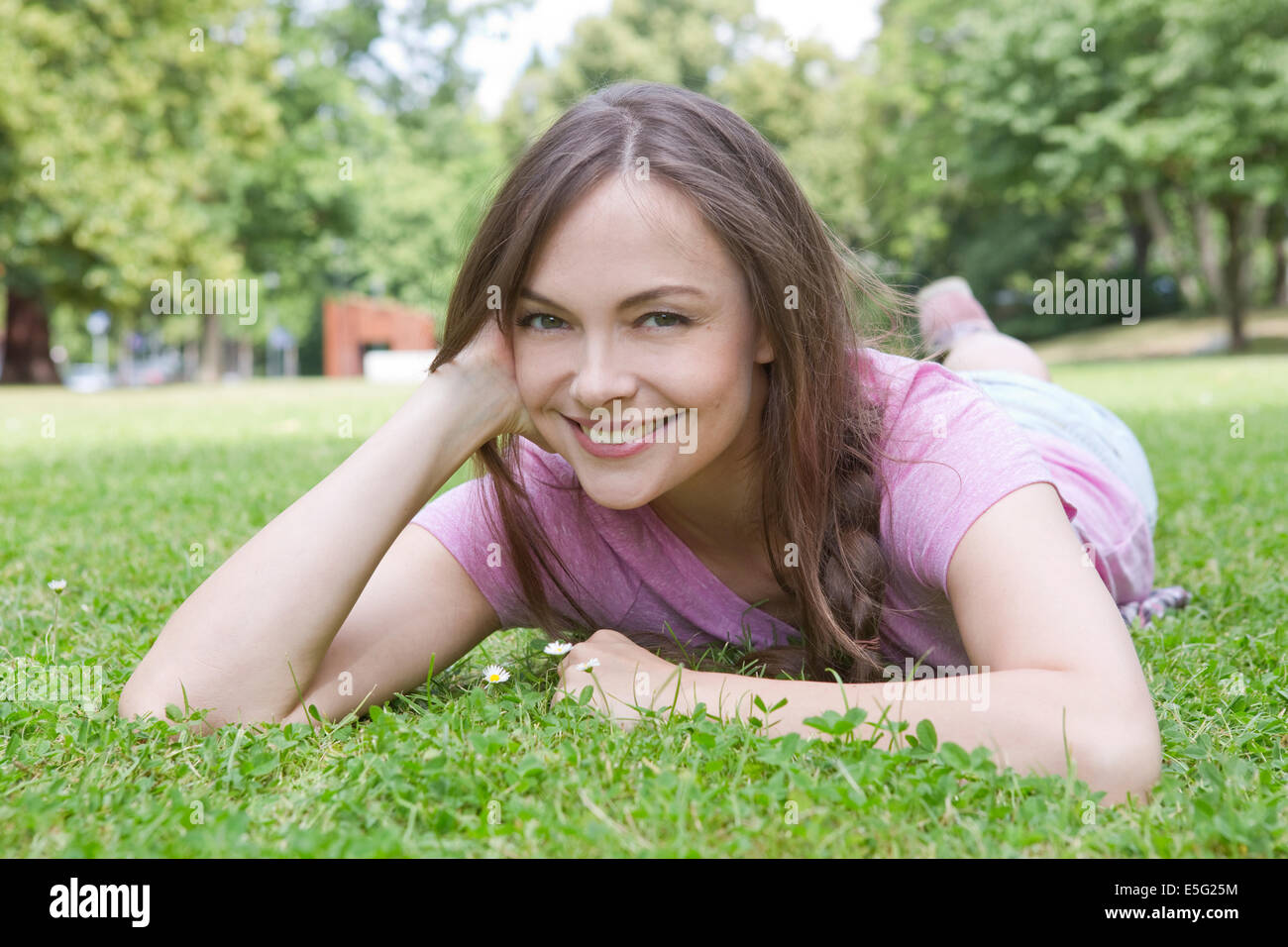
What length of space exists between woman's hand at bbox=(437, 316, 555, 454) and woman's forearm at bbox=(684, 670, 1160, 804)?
3.32ft

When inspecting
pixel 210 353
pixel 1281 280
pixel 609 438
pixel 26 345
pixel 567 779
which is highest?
pixel 1281 280

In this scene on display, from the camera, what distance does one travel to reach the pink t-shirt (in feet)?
7.57

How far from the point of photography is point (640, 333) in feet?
7.50

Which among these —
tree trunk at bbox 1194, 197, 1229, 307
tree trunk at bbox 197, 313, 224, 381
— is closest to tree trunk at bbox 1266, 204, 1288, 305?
tree trunk at bbox 1194, 197, 1229, 307

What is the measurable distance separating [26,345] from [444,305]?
26947 mm

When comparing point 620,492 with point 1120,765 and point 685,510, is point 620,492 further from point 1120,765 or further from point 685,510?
point 1120,765

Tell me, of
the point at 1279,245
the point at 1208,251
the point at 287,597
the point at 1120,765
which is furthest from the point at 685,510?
the point at 1279,245

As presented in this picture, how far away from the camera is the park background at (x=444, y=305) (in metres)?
1.86

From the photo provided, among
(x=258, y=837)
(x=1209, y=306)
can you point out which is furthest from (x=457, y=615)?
(x=1209, y=306)

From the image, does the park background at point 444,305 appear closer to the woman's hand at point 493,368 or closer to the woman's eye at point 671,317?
the woman's hand at point 493,368

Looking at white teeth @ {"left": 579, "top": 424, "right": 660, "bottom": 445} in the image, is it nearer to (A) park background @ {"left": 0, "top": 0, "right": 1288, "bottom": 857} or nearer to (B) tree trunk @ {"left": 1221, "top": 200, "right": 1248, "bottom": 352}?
(A) park background @ {"left": 0, "top": 0, "right": 1288, "bottom": 857}

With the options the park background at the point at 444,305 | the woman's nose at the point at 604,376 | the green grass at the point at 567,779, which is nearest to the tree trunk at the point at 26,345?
the park background at the point at 444,305

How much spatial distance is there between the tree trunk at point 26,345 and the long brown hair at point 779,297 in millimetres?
27935

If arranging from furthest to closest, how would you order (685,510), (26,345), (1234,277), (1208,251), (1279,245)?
(1279,245)
(26,345)
(1208,251)
(1234,277)
(685,510)
